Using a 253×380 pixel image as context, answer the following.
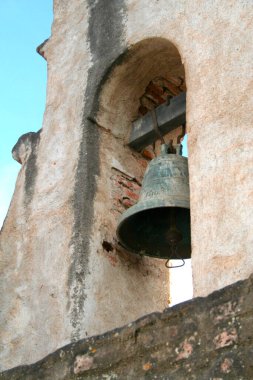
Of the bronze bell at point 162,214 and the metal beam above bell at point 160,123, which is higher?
the metal beam above bell at point 160,123

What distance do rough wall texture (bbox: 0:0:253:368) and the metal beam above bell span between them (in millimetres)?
69

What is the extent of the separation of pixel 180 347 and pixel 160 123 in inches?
92.5

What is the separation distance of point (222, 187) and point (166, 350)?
44.1 inches

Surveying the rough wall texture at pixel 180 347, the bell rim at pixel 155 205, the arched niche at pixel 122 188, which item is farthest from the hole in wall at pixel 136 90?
the rough wall texture at pixel 180 347

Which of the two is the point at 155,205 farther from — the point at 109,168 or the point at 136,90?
the point at 136,90

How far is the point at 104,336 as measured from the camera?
329cm

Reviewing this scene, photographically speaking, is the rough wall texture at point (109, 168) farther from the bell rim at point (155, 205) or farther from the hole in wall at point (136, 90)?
the bell rim at point (155, 205)

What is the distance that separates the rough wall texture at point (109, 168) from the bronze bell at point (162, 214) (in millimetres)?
134

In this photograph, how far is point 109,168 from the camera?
5051 millimetres

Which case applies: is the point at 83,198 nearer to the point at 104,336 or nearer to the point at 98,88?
the point at 98,88

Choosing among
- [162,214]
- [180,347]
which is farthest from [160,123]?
[180,347]

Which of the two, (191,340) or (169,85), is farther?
(169,85)

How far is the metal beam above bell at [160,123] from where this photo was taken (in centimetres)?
508

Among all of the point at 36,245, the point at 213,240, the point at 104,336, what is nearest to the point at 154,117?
the point at 36,245
